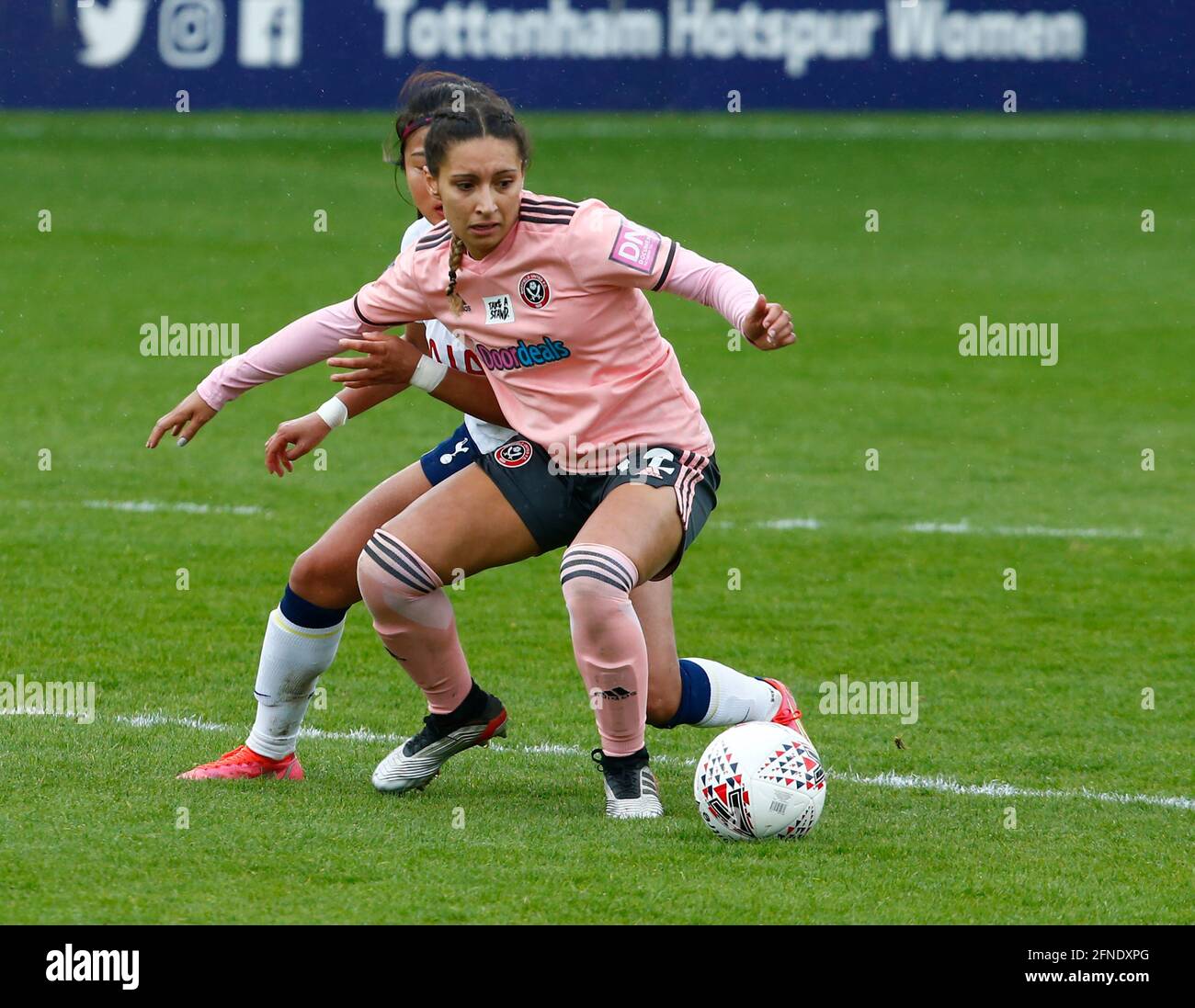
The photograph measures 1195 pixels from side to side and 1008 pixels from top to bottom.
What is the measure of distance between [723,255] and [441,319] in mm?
14451

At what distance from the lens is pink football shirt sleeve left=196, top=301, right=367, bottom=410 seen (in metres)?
5.64

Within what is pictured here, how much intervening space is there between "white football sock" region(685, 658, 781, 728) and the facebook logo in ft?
60.6

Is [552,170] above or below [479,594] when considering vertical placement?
above

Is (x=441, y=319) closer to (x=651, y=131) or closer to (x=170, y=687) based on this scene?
(x=170, y=687)

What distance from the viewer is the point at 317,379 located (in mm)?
14422

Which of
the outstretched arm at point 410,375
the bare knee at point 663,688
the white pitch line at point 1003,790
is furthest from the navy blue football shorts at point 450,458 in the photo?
the white pitch line at point 1003,790

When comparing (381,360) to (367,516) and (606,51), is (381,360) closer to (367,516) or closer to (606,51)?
(367,516)

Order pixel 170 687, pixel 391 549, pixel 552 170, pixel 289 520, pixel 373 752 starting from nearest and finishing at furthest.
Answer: pixel 391 549 → pixel 373 752 → pixel 170 687 → pixel 289 520 → pixel 552 170

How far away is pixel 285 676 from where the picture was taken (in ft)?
18.8

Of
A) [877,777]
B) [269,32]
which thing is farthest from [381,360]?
[269,32]

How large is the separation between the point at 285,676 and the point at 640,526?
3.85 feet

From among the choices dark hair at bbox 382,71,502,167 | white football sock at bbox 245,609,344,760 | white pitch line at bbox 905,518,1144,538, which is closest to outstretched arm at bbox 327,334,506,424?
dark hair at bbox 382,71,502,167

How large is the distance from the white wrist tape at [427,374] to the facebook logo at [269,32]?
60.5 feet
